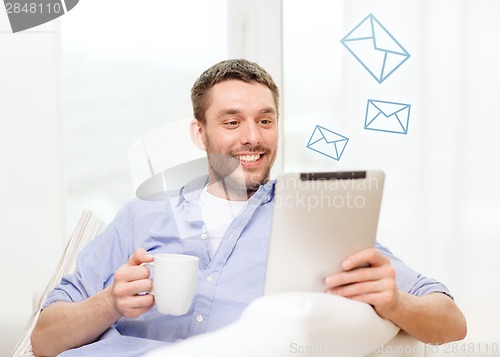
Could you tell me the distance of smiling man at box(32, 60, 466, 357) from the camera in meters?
1.20

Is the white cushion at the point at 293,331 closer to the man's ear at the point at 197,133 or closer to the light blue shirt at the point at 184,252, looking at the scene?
the light blue shirt at the point at 184,252

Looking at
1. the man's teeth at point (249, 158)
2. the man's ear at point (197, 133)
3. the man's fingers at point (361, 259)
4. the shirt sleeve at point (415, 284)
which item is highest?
the man's ear at point (197, 133)

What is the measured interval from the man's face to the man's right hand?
43cm

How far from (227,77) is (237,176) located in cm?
24

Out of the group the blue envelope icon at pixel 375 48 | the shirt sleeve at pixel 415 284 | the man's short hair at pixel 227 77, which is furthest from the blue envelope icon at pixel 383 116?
the shirt sleeve at pixel 415 284

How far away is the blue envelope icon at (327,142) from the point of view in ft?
8.76

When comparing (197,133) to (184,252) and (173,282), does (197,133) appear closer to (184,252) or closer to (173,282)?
(184,252)

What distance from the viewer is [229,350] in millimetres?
820

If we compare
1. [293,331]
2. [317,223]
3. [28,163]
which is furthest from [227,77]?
[28,163]

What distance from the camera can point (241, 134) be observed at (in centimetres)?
161

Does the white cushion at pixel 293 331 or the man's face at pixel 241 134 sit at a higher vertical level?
the man's face at pixel 241 134

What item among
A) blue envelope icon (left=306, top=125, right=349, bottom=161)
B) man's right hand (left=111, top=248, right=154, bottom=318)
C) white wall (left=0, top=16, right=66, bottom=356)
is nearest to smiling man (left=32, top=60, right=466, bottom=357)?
man's right hand (left=111, top=248, right=154, bottom=318)

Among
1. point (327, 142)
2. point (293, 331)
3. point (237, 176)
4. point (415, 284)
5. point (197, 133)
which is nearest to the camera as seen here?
point (293, 331)

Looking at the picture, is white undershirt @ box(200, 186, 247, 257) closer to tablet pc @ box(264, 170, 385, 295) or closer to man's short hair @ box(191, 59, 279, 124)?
man's short hair @ box(191, 59, 279, 124)
